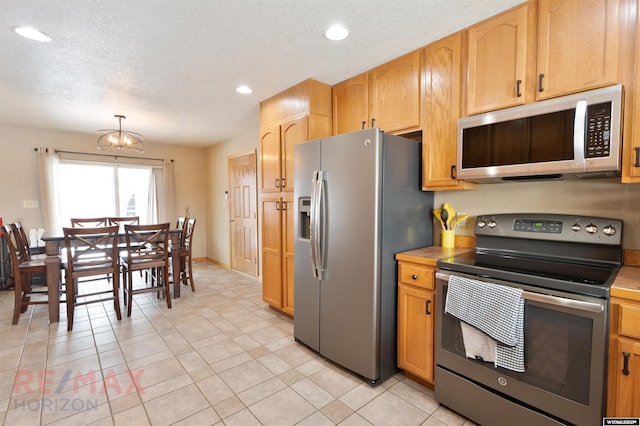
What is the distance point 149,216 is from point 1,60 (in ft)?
11.7

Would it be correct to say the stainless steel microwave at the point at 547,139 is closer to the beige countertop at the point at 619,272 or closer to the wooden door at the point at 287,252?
the beige countertop at the point at 619,272

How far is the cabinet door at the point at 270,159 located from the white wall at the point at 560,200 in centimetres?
169

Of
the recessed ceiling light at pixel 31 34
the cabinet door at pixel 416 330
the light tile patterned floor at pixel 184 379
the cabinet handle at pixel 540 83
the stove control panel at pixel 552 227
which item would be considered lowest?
the light tile patterned floor at pixel 184 379

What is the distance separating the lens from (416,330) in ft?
6.54

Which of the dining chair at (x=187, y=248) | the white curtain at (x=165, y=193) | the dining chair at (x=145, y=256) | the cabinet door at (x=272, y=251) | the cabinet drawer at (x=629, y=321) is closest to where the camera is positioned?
the cabinet drawer at (x=629, y=321)

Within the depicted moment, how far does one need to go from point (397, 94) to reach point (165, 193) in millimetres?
4986

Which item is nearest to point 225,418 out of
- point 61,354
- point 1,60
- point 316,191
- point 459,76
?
point 316,191

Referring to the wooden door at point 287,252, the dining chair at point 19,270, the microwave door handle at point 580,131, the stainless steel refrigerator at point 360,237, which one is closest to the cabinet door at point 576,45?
the microwave door handle at point 580,131

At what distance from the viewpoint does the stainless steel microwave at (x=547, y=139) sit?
143 centimetres

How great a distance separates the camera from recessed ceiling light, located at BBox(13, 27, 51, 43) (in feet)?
6.53

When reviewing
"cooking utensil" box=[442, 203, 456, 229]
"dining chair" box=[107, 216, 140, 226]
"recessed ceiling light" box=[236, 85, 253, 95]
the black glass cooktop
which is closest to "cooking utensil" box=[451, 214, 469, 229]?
"cooking utensil" box=[442, 203, 456, 229]

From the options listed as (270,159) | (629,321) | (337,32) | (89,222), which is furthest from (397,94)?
(89,222)

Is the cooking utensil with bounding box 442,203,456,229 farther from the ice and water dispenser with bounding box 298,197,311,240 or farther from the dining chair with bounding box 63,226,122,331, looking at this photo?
the dining chair with bounding box 63,226,122,331

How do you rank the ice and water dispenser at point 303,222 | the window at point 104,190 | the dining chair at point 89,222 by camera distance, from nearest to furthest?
the ice and water dispenser at point 303,222
the dining chair at point 89,222
the window at point 104,190
